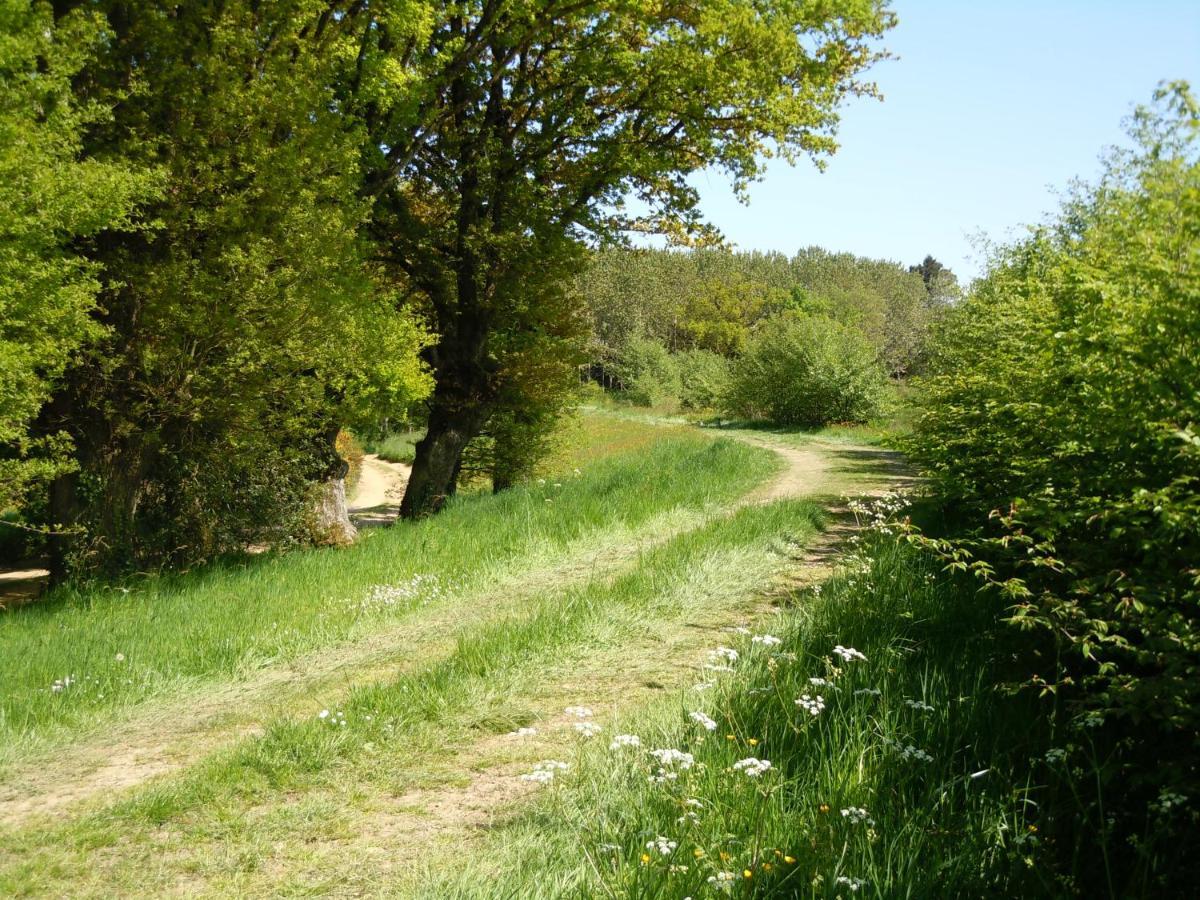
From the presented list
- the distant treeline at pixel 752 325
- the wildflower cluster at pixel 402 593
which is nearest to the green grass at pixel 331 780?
the wildflower cluster at pixel 402 593

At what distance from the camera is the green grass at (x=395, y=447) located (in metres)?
42.2

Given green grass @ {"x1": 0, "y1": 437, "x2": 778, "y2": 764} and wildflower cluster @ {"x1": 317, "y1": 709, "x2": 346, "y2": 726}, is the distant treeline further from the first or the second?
wildflower cluster @ {"x1": 317, "y1": 709, "x2": 346, "y2": 726}

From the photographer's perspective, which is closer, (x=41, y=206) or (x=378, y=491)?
(x=41, y=206)

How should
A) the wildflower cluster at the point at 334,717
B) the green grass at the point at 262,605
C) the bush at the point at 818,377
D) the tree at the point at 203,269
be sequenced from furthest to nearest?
the bush at the point at 818,377, the tree at the point at 203,269, the green grass at the point at 262,605, the wildflower cluster at the point at 334,717

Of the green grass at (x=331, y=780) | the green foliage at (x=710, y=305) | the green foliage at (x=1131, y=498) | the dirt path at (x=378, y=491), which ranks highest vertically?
the green foliage at (x=710, y=305)

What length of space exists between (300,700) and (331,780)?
1.56 meters

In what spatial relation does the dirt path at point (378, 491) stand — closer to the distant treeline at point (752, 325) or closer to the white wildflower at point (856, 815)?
the distant treeline at point (752, 325)

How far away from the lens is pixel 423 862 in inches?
135

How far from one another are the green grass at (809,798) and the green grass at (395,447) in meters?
38.1

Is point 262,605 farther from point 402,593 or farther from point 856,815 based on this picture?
point 856,815

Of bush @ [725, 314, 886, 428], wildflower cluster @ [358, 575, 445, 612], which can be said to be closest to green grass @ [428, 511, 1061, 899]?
wildflower cluster @ [358, 575, 445, 612]

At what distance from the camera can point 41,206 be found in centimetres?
730

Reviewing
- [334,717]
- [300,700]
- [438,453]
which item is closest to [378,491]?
[438,453]

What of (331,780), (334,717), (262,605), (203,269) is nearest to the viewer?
(331,780)
